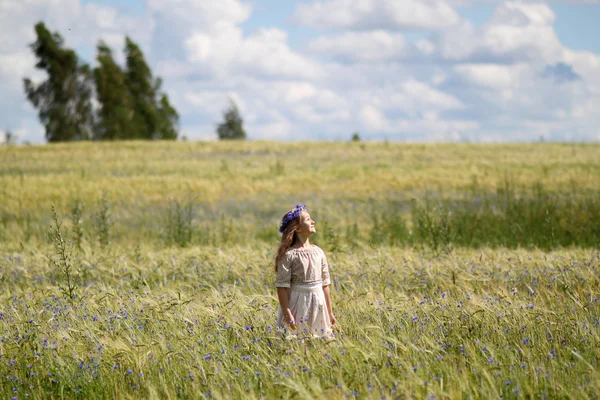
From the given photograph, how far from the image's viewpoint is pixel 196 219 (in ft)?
47.3

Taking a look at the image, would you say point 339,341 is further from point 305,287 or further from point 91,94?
point 91,94

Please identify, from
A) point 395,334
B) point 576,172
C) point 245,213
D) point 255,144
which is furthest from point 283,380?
point 255,144

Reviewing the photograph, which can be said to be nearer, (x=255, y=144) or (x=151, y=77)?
(x=255, y=144)

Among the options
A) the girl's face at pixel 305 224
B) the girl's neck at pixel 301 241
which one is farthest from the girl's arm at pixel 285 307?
the girl's face at pixel 305 224

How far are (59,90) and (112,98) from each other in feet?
11.9

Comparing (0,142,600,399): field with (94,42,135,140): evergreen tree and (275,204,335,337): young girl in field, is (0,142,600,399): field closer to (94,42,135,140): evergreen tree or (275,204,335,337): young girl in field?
(275,204,335,337): young girl in field

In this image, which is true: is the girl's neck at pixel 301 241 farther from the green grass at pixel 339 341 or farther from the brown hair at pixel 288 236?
the green grass at pixel 339 341

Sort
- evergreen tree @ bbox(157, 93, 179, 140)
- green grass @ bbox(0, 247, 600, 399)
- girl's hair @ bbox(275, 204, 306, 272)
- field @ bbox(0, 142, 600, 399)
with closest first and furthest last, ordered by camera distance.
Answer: green grass @ bbox(0, 247, 600, 399)
field @ bbox(0, 142, 600, 399)
girl's hair @ bbox(275, 204, 306, 272)
evergreen tree @ bbox(157, 93, 179, 140)

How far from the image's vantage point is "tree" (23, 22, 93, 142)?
44.6 metres

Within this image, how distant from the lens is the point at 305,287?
5.09 meters

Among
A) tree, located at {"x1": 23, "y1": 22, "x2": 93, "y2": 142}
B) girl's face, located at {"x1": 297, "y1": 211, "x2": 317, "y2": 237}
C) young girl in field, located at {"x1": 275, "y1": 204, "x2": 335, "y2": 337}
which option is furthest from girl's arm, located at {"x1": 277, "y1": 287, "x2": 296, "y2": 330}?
tree, located at {"x1": 23, "y1": 22, "x2": 93, "y2": 142}

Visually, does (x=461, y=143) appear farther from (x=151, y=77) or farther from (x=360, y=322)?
(x=360, y=322)

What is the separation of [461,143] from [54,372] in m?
37.1

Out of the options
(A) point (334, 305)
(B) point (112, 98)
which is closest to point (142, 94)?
(B) point (112, 98)
